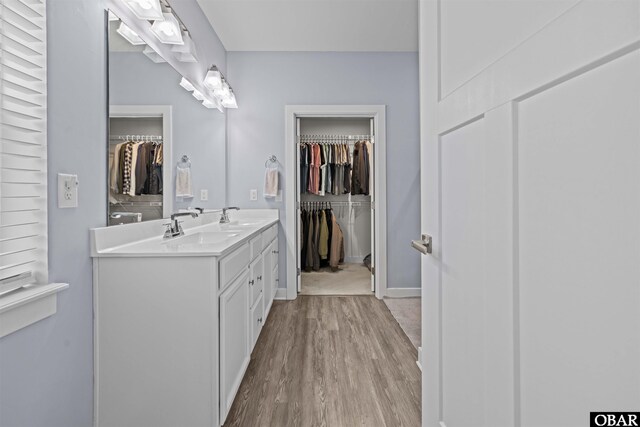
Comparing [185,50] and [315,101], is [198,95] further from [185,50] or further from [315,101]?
[315,101]

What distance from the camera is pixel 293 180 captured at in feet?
11.4

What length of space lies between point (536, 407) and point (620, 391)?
0.62 feet

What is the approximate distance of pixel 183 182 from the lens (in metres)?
2.44

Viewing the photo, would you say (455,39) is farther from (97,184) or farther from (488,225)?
(97,184)

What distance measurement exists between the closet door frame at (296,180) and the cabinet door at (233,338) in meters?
1.48

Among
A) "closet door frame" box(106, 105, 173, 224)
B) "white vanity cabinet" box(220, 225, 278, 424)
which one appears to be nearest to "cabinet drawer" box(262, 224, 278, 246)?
"white vanity cabinet" box(220, 225, 278, 424)

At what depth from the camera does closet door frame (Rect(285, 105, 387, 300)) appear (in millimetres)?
3463

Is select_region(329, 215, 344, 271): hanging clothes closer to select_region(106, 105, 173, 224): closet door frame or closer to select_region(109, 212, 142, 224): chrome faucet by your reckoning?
select_region(106, 105, 173, 224): closet door frame

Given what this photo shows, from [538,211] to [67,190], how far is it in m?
1.45

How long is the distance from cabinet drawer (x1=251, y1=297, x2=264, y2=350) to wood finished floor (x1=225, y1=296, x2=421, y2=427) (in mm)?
127

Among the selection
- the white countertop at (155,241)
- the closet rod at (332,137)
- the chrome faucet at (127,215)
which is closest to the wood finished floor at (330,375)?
the white countertop at (155,241)

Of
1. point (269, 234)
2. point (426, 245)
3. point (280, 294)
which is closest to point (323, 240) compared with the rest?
point (280, 294)

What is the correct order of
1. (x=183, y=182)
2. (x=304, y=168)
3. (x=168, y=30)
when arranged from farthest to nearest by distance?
(x=304, y=168) < (x=183, y=182) < (x=168, y=30)

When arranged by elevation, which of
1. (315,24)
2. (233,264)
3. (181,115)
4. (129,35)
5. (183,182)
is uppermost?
(315,24)
